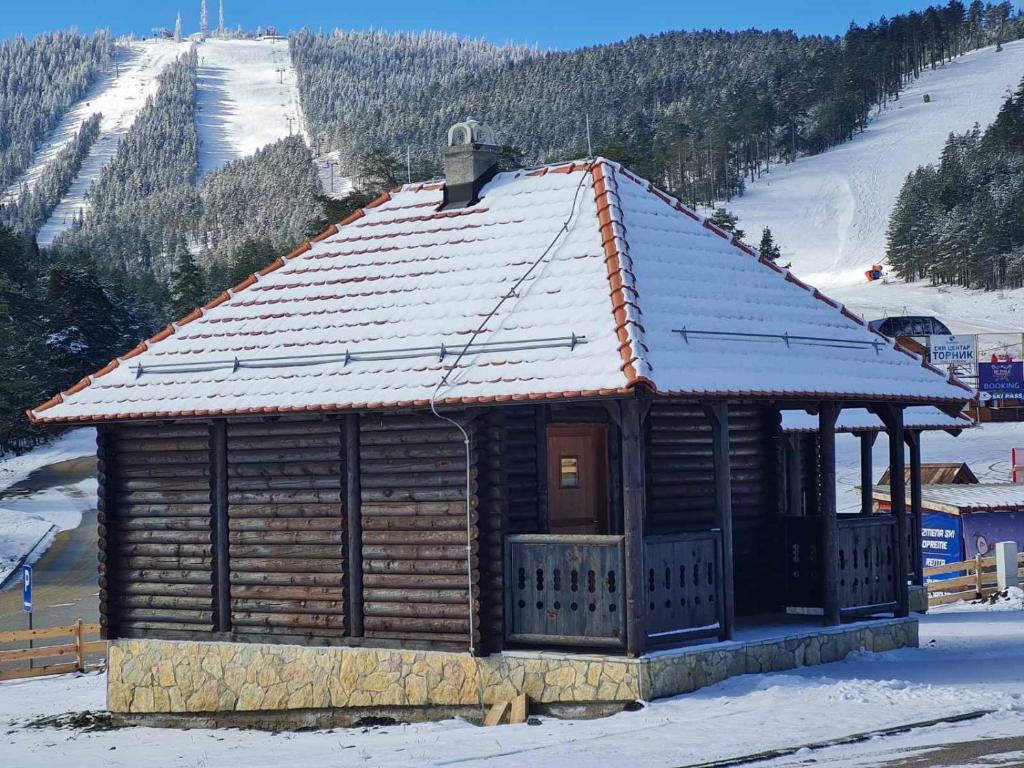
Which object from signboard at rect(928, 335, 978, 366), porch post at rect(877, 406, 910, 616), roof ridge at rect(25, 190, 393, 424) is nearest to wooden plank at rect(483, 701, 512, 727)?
porch post at rect(877, 406, 910, 616)

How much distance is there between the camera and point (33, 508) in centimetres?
4959

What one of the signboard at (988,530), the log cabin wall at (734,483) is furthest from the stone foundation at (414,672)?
the signboard at (988,530)

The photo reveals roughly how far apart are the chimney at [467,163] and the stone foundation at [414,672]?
5966 mm

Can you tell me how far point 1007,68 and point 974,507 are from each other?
562 feet

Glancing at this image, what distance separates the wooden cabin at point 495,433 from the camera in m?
13.8

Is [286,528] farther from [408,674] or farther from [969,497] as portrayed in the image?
[969,497]

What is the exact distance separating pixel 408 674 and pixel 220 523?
3056 mm

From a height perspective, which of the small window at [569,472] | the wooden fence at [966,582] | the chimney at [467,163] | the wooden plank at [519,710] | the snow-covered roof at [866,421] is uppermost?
the chimney at [467,163]

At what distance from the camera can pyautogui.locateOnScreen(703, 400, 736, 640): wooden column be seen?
14141 mm

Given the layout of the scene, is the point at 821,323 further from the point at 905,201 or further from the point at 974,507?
the point at 905,201

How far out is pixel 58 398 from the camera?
17031 mm

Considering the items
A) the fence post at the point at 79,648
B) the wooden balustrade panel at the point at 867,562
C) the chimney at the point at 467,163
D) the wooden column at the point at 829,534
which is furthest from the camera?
the fence post at the point at 79,648

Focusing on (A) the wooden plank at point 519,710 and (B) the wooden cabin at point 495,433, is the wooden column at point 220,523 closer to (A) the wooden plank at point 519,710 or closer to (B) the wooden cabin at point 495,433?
(B) the wooden cabin at point 495,433

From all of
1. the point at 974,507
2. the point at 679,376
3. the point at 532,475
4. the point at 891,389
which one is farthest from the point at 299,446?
the point at 974,507
